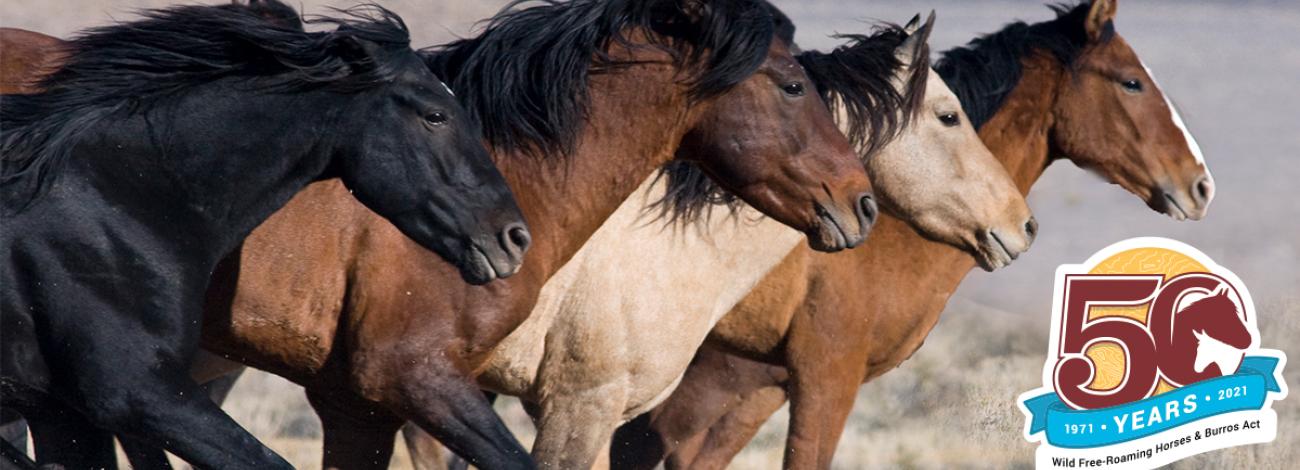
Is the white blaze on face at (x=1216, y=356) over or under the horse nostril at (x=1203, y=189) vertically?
under

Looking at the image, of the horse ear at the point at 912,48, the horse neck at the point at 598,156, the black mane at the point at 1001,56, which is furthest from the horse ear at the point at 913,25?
the horse neck at the point at 598,156

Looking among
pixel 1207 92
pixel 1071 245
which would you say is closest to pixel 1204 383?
pixel 1071 245

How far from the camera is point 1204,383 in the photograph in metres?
8.05

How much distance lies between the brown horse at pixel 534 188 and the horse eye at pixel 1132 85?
2.38 meters

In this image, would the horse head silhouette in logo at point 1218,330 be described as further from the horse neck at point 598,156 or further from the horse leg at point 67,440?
the horse leg at point 67,440

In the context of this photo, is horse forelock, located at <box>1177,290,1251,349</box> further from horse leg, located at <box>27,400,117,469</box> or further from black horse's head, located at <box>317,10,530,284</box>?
horse leg, located at <box>27,400,117,469</box>

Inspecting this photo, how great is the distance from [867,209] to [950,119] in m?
1.17

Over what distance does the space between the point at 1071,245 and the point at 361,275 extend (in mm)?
12781

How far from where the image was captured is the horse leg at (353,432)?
16.9 ft

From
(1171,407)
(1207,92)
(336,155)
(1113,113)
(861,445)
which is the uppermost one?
(336,155)

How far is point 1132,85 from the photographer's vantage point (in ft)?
23.4

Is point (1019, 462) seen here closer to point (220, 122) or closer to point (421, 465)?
point (421, 465)

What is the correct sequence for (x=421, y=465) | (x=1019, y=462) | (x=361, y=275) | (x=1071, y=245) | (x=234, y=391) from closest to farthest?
(x=361, y=275), (x=421, y=465), (x=1019, y=462), (x=234, y=391), (x=1071, y=245)

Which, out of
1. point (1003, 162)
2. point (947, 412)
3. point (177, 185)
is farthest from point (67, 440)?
point (947, 412)
